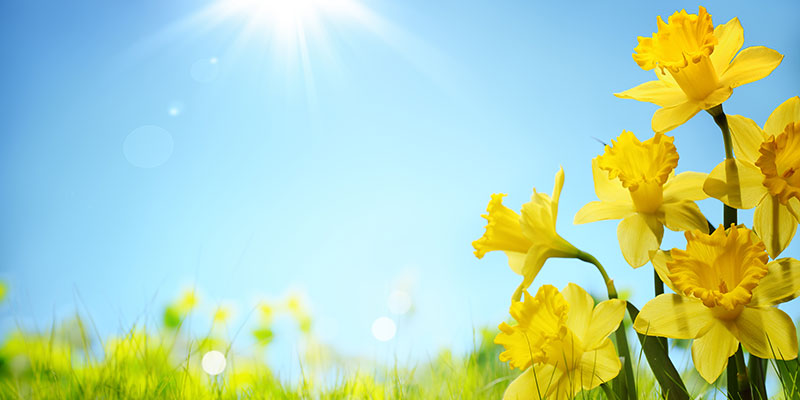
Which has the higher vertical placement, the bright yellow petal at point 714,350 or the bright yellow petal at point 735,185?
the bright yellow petal at point 735,185

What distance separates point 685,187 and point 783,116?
0.20 m

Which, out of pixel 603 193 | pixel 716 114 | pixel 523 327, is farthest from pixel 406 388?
pixel 716 114

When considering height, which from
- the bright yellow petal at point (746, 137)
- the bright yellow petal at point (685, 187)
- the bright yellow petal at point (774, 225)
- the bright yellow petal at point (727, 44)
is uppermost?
the bright yellow petal at point (727, 44)

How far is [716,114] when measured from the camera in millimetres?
981

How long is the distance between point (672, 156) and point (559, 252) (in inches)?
10.3

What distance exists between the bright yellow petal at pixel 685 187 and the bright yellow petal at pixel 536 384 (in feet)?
1.25

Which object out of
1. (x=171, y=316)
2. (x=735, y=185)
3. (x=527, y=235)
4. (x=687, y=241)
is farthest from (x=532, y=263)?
(x=171, y=316)

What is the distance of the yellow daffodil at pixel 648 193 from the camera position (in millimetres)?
964

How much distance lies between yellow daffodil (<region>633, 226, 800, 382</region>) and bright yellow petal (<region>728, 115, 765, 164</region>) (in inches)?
6.2

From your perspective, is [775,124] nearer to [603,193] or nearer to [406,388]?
[603,193]

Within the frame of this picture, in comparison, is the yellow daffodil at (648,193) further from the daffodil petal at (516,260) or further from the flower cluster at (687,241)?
the daffodil petal at (516,260)

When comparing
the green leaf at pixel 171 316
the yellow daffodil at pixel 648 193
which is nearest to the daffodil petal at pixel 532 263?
the yellow daffodil at pixel 648 193

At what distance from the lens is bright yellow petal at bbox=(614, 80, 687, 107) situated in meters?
1.02

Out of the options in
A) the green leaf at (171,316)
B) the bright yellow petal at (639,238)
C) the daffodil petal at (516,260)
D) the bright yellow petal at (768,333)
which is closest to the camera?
the bright yellow petal at (768,333)
